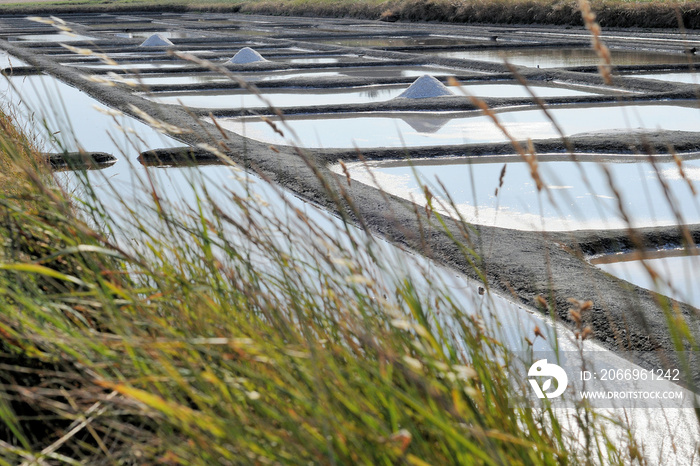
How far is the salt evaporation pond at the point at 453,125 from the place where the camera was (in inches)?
252

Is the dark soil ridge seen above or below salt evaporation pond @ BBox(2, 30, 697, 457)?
above

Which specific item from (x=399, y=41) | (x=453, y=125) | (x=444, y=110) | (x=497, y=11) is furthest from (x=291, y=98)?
(x=497, y=11)

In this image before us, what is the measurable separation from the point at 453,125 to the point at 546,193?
3243mm

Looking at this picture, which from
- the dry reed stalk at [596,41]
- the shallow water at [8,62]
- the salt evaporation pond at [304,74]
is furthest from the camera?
the shallow water at [8,62]

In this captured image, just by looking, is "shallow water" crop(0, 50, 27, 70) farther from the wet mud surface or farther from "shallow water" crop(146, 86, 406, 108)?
"shallow water" crop(146, 86, 406, 108)

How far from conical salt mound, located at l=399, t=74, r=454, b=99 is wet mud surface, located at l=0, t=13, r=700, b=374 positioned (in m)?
0.31

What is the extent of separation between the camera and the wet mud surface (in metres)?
2.59

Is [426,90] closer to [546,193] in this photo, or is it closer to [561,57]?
[546,193]

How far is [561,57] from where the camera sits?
1291cm

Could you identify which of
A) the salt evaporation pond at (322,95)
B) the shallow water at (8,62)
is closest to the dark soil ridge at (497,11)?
the salt evaporation pond at (322,95)

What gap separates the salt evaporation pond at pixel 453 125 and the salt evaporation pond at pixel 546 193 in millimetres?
847

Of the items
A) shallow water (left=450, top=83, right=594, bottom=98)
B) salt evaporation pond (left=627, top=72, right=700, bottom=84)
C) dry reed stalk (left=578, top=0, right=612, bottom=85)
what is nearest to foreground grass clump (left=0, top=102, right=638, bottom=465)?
dry reed stalk (left=578, top=0, right=612, bottom=85)

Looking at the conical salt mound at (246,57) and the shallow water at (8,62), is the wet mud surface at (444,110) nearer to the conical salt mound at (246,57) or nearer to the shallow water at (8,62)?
the shallow water at (8,62)

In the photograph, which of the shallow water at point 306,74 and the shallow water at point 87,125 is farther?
the shallow water at point 306,74
